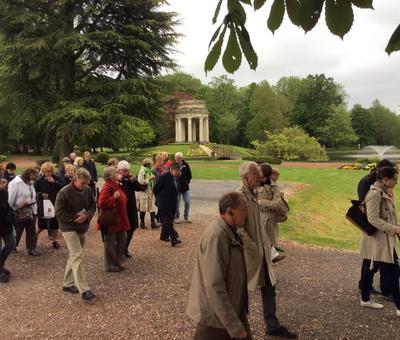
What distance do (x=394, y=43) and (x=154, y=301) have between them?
4.95 metres

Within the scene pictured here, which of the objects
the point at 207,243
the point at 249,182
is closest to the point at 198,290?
the point at 207,243

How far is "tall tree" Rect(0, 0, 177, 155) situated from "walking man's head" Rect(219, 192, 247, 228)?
1994 cm

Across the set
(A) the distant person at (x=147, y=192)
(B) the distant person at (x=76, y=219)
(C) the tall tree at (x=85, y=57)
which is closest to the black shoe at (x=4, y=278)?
(B) the distant person at (x=76, y=219)

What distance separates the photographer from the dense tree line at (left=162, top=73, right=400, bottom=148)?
223 feet

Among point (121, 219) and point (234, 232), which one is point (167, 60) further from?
point (234, 232)

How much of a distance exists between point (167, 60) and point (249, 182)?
22016 mm

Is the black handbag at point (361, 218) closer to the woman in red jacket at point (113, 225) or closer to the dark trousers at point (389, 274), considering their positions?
the dark trousers at point (389, 274)

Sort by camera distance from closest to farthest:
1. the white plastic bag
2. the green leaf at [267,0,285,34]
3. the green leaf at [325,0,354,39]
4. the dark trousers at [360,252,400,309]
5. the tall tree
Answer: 1. the green leaf at [325,0,354,39]
2. the green leaf at [267,0,285,34]
3. the dark trousers at [360,252,400,309]
4. the white plastic bag
5. the tall tree

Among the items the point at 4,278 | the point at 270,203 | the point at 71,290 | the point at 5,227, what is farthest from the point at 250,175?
the point at 4,278

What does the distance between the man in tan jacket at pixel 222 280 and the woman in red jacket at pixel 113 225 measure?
170 inches

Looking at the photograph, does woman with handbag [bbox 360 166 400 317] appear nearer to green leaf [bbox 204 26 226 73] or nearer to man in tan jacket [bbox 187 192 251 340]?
man in tan jacket [bbox 187 192 251 340]

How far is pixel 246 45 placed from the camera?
89.4 inches

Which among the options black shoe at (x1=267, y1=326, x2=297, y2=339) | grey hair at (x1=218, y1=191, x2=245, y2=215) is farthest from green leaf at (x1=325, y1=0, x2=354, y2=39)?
black shoe at (x1=267, y1=326, x2=297, y2=339)

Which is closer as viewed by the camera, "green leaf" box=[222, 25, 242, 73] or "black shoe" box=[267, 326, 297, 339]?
"green leaf" box=[222, 25, 242, 73]
